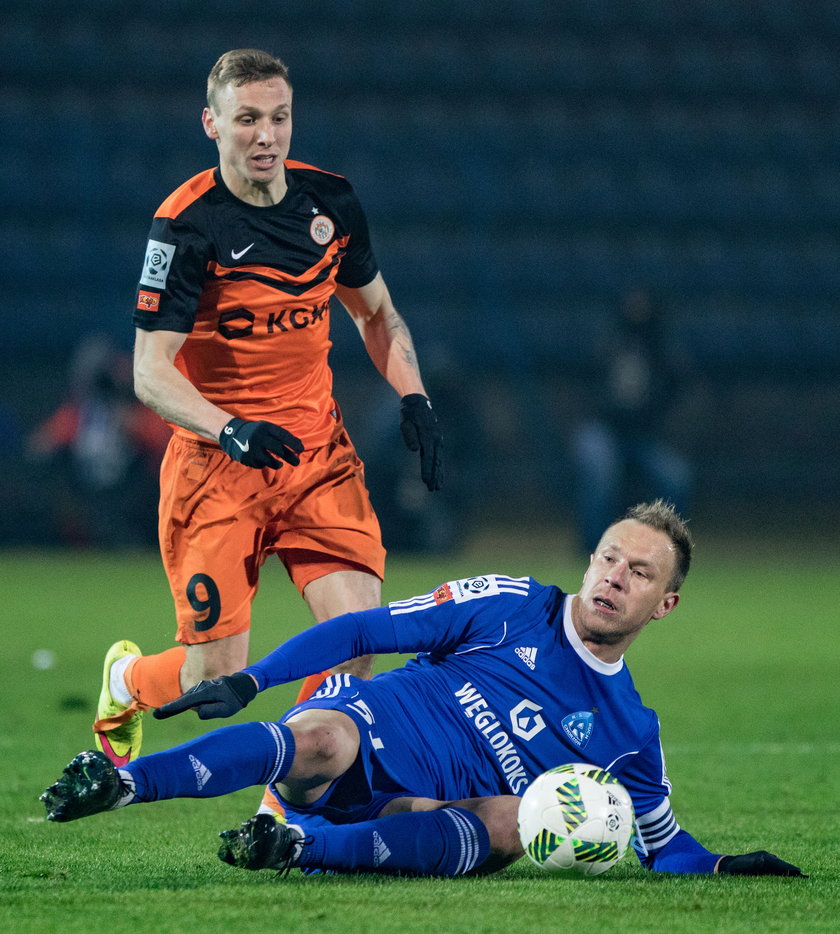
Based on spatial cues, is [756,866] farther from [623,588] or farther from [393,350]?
[393,350]

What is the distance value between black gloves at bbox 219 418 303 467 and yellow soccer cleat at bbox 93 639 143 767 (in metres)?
1.05

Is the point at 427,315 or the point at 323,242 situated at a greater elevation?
the point at 427,315

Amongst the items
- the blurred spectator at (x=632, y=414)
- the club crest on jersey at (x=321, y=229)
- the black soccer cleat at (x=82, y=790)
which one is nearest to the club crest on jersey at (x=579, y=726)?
the black soccer cleat at (x=82, y=790)

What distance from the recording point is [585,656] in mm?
3963

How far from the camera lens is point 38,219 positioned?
51.8ft

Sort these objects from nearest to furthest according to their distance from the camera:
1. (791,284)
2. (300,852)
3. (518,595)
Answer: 1. (300,852)
2. (518,595)
3. (791,284)

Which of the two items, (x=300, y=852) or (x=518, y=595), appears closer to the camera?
(x=300, y=852)

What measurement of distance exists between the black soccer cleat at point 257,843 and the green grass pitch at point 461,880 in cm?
8

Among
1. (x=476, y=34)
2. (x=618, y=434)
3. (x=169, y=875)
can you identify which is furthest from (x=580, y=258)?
(x=169, y=875)

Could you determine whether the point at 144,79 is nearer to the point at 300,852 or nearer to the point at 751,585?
the point at 751,585

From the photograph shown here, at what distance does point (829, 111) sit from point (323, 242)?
14.0 meters

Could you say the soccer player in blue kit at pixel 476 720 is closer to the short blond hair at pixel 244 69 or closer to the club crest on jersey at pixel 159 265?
the club crest on jersey at pixel 159 265

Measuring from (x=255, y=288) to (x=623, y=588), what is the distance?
5.01 feet

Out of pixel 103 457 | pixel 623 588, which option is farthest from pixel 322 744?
pixel 103 457
